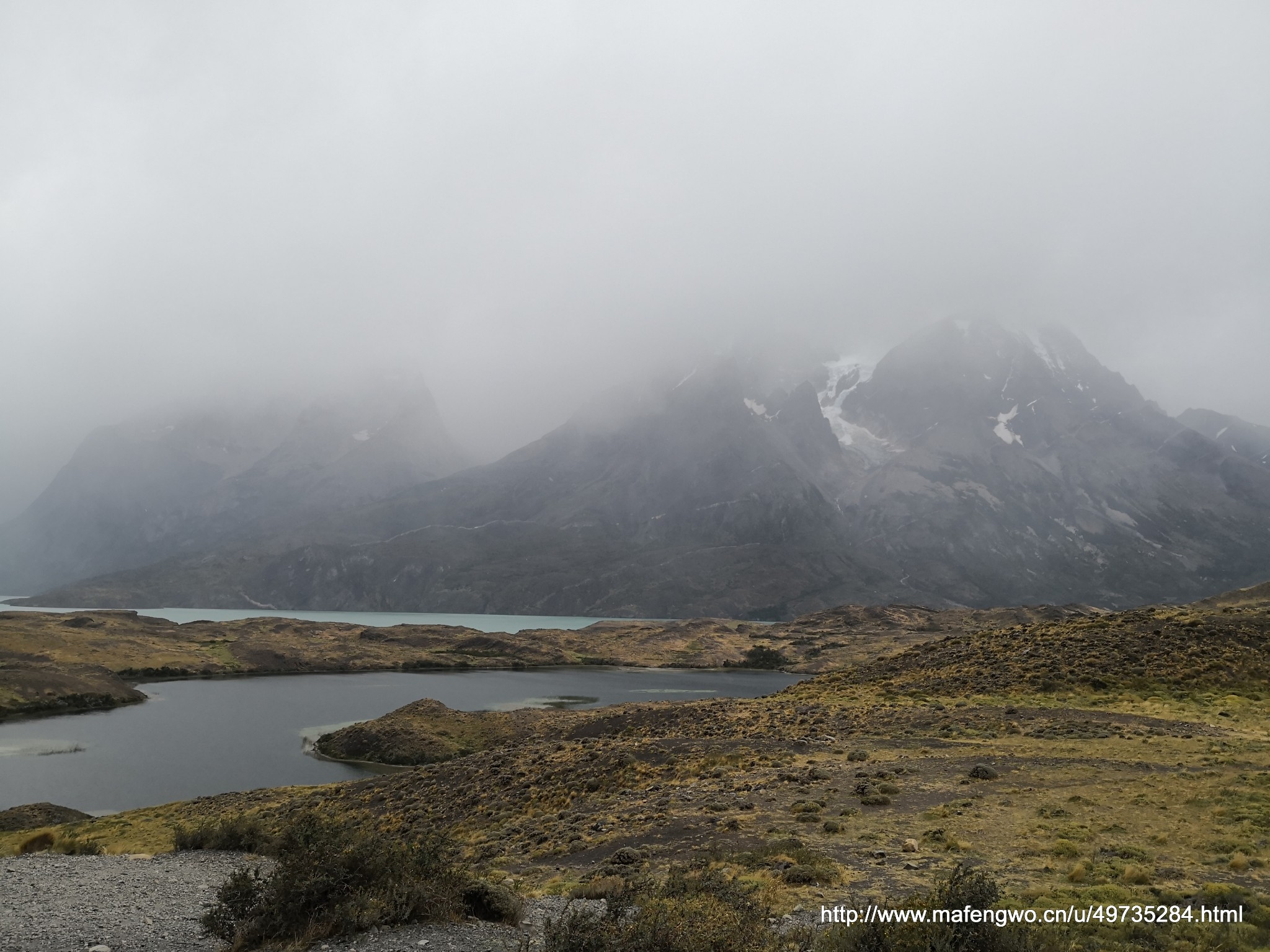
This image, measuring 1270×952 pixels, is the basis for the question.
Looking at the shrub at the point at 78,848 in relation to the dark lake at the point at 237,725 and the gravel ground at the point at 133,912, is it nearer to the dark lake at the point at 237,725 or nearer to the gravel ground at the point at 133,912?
the gravel ground at the point at 133,912

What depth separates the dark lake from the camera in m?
42.9

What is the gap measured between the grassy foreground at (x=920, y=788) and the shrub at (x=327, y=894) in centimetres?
375

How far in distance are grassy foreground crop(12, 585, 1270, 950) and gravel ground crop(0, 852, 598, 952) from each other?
141 inches

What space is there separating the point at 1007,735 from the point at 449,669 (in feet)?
341

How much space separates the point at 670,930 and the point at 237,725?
223 feet

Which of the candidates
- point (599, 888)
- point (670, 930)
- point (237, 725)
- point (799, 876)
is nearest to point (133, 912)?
point (599, 888)

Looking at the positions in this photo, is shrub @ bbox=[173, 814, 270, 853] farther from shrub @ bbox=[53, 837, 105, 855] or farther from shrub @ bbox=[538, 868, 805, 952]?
shrub @ bbox=[538, 868, 805, 952]

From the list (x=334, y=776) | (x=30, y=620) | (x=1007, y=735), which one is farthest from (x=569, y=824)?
(x=30, y=620)

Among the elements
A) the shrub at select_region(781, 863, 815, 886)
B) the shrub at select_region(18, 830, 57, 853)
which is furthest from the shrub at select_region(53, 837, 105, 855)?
the shrub at select_region(781, 863, 815, 886)

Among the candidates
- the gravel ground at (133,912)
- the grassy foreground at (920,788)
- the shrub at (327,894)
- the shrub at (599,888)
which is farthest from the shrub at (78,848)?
the shrub at (599,888)

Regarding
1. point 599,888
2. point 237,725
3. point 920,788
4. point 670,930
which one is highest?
point 670,930

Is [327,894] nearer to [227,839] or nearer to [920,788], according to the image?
[227,839]

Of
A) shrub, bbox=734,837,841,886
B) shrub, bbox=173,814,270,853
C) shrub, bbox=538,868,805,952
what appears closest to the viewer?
shrub, bbox=538,868,805,952

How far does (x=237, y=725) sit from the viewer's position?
2464 inches
